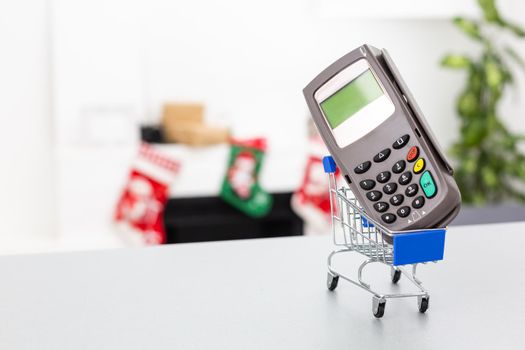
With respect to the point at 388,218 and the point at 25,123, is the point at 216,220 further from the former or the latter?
the point at 388,218

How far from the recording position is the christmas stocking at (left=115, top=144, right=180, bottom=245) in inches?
125

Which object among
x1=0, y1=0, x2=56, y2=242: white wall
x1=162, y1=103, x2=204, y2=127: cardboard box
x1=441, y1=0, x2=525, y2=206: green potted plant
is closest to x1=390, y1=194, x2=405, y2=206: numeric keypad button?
x1=441, y1=0, x2=525, y2=206: green potted plant

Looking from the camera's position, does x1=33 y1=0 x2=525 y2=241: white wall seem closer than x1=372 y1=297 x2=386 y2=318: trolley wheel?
No

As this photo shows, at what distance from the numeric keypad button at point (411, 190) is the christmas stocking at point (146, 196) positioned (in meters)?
2.73

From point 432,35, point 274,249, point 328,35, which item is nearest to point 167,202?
point 328,35

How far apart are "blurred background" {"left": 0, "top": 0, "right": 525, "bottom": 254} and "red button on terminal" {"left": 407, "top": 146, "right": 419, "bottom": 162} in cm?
273

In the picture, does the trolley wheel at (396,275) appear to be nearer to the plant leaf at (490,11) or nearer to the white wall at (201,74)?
the white wall at (201,74)

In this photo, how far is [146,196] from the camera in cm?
318

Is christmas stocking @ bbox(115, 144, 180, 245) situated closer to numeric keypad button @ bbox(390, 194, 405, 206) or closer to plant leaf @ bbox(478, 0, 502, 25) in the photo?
plant leaf @ bbox(478, 0, 502, 25)

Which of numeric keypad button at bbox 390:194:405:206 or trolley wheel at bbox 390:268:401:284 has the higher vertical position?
numeric keypad button at bbox 390:194:405:206

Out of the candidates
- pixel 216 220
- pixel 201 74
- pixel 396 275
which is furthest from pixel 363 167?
pixel 201 74

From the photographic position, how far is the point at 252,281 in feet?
1.97

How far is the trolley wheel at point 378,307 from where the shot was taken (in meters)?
0.51

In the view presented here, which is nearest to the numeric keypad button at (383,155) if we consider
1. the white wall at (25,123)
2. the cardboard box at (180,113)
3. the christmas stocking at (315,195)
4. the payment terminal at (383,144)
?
the payment terminal at (383,144)
